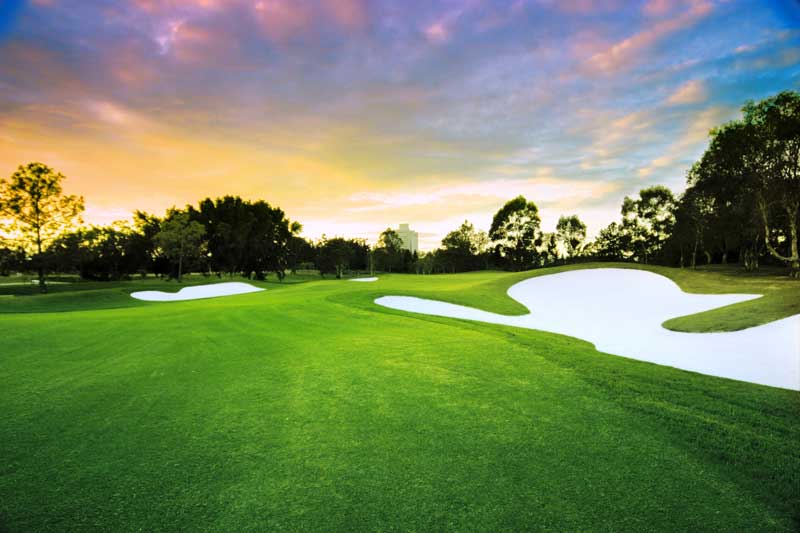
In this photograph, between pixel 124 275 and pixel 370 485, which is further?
pixel 124 275

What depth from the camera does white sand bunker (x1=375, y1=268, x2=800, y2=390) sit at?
6961 millimetres

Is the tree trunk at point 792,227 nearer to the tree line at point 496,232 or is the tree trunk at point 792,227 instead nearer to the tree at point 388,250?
the tree line at point 496,232

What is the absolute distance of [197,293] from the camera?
27.2 meters

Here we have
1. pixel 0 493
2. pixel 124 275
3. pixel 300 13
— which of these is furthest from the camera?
pixel 124 275

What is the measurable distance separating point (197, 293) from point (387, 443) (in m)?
29.3

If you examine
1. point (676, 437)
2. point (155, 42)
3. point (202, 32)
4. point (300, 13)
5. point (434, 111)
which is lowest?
point (676, 437)

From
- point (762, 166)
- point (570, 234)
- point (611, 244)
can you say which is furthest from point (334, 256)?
point (611, 244)

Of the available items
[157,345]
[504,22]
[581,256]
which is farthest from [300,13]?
[581,256]

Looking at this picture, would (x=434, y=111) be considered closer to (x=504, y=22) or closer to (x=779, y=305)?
(x=504, y=22)

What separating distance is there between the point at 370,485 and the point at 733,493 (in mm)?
2780

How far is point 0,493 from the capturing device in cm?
243

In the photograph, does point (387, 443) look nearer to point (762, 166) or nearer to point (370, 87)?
point (370, 87)

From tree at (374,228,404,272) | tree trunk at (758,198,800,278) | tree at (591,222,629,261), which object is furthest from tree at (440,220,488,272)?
tree trunk at (758,198,800,278)

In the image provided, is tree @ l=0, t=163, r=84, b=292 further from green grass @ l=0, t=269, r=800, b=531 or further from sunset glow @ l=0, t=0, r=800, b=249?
green grass @ l=0, t=269, r=800, b=531
